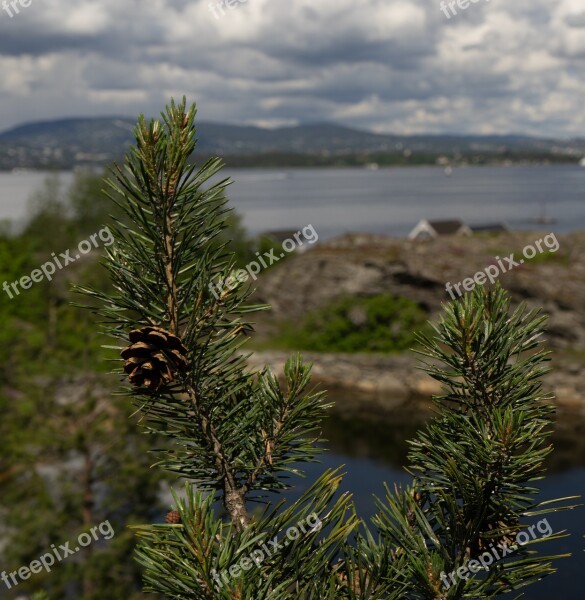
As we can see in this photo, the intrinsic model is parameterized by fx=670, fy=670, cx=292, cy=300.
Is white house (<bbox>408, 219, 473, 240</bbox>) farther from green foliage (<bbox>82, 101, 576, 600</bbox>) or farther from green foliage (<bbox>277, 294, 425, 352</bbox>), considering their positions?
green foliage (<bbox>82, 101, 576, 600</bbox>)

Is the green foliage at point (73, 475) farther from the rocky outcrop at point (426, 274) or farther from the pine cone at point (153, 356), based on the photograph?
the rocky outcrop at point (426, 274)

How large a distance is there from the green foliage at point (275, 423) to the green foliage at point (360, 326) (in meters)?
35.2

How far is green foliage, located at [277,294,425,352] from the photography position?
3812 centimetres

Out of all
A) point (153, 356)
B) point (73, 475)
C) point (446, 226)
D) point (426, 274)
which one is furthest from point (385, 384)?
point (446, 226)

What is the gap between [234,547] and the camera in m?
2.04

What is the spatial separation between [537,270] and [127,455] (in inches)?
1124

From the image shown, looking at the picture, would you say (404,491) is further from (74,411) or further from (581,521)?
(581,521)

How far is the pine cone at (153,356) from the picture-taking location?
2098mm

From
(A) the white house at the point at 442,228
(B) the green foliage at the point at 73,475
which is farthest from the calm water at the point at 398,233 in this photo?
(A) the white house at the point at 442,228

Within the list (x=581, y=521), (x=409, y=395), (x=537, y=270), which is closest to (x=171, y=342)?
(x=581, y=521)

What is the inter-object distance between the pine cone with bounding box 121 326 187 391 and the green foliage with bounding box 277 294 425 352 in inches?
1401

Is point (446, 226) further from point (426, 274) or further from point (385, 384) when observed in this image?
point (385, 384)

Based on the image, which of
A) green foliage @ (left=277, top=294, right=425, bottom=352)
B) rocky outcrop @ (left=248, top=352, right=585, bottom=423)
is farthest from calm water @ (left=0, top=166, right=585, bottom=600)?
green foliage @ (left=277, top=294, right=425, bottom=352)

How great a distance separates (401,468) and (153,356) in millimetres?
20785
